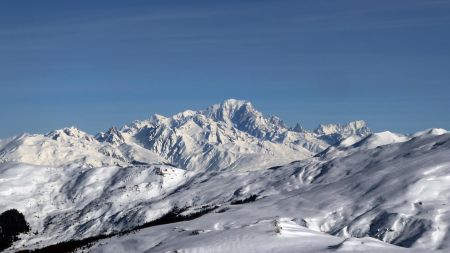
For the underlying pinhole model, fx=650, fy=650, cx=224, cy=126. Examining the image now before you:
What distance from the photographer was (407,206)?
155 metres

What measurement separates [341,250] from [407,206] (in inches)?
4148

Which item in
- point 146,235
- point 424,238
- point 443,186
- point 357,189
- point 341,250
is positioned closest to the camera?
point 341,250

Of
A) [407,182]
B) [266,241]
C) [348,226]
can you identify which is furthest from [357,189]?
[266,241]

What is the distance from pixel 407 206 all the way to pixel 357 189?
37.9m

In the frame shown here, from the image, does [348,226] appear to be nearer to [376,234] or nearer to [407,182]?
[376,234]

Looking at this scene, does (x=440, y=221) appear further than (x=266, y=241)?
Yes

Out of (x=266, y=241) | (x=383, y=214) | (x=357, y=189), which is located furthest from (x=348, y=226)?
(x=266, y=241)

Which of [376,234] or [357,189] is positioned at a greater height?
[357,189]

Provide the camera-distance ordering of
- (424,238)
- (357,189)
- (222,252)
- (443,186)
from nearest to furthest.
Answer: (222,252), (424,238), (443,186), (357,189)

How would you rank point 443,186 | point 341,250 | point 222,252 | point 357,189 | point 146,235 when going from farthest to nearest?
point 357,189
point 443,186
point 146,235
point 222,252
point 341,250

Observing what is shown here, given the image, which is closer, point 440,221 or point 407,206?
point 440,221

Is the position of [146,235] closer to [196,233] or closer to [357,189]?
[196,233]

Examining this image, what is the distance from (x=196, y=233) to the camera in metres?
83.1

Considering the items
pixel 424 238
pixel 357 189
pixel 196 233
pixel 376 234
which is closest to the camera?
pixel 196 233
